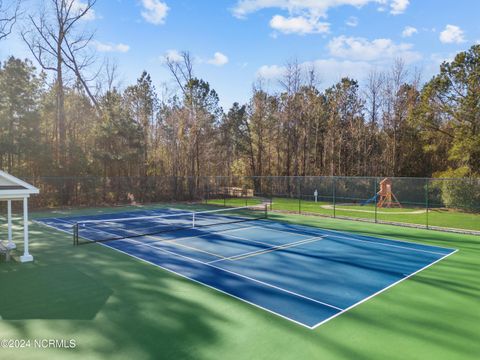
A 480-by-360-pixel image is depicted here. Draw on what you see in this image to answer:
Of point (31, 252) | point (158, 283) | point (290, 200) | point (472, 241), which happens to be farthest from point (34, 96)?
point (472, 241)

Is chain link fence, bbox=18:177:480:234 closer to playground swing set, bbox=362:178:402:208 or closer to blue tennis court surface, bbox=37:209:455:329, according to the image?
playground swing set, bbox=362:178:402:208

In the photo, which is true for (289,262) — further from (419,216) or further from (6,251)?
(419,216)

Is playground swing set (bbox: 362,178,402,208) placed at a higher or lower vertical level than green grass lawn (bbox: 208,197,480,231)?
higher

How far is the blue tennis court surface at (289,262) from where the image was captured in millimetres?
7020

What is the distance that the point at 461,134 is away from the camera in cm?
2433

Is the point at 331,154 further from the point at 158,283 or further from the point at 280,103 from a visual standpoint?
the point at 158,283

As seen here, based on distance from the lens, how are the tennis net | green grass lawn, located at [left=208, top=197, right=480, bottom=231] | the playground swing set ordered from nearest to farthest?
the tennis net
green grass lawn, located at [left=208, top=197, right=480, bottom=231]
the playground swing set

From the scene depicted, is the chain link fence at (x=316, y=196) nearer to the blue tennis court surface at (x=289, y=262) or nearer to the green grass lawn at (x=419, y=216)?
the green grass lawn at (x=419, y=216)

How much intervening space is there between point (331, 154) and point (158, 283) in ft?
107

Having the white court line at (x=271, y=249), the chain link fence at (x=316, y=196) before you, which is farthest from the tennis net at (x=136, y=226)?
the chain link fence at (x=316, y=196)

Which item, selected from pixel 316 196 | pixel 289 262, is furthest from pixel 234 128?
pixel 289 262

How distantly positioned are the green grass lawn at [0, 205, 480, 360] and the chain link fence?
1091 cm

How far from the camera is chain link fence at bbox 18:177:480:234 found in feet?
65.3

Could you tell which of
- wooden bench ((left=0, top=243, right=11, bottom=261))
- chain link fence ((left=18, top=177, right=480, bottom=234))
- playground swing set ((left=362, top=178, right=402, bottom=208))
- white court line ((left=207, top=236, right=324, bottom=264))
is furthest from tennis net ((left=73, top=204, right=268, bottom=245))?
playground swing set ((left=362, top=178, right=402, bottom=208))
